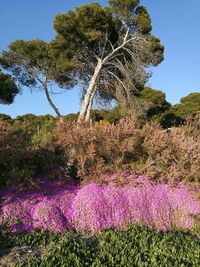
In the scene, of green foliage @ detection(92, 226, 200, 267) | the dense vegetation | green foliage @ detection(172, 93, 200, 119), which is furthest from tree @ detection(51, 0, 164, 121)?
green foliage @ detection(172, 93, 200, 119)

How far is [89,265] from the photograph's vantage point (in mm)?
3473

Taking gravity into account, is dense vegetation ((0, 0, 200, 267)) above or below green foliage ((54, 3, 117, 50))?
below

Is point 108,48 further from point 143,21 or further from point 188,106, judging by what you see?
point 188,106

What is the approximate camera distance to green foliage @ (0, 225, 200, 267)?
11.3 ft

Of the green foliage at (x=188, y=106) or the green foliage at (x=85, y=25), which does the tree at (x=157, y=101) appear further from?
the green foliage at (x=85, y=25)

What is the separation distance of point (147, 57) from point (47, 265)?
65.2 ft

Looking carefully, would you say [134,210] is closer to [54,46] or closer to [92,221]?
[92,221]

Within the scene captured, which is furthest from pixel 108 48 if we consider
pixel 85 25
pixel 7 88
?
pixel 7 88

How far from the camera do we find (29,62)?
90.5 ft

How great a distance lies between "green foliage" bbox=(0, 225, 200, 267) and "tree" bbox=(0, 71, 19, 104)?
25236mm

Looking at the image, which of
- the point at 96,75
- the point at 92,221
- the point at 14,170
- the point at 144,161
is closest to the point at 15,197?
the point at 14,170

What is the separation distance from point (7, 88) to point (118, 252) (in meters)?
26.4

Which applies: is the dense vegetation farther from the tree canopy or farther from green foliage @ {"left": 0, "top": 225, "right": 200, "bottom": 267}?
the tree canopy

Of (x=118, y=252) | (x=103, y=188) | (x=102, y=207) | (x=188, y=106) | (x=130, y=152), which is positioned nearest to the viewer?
(x=118, y=252)
